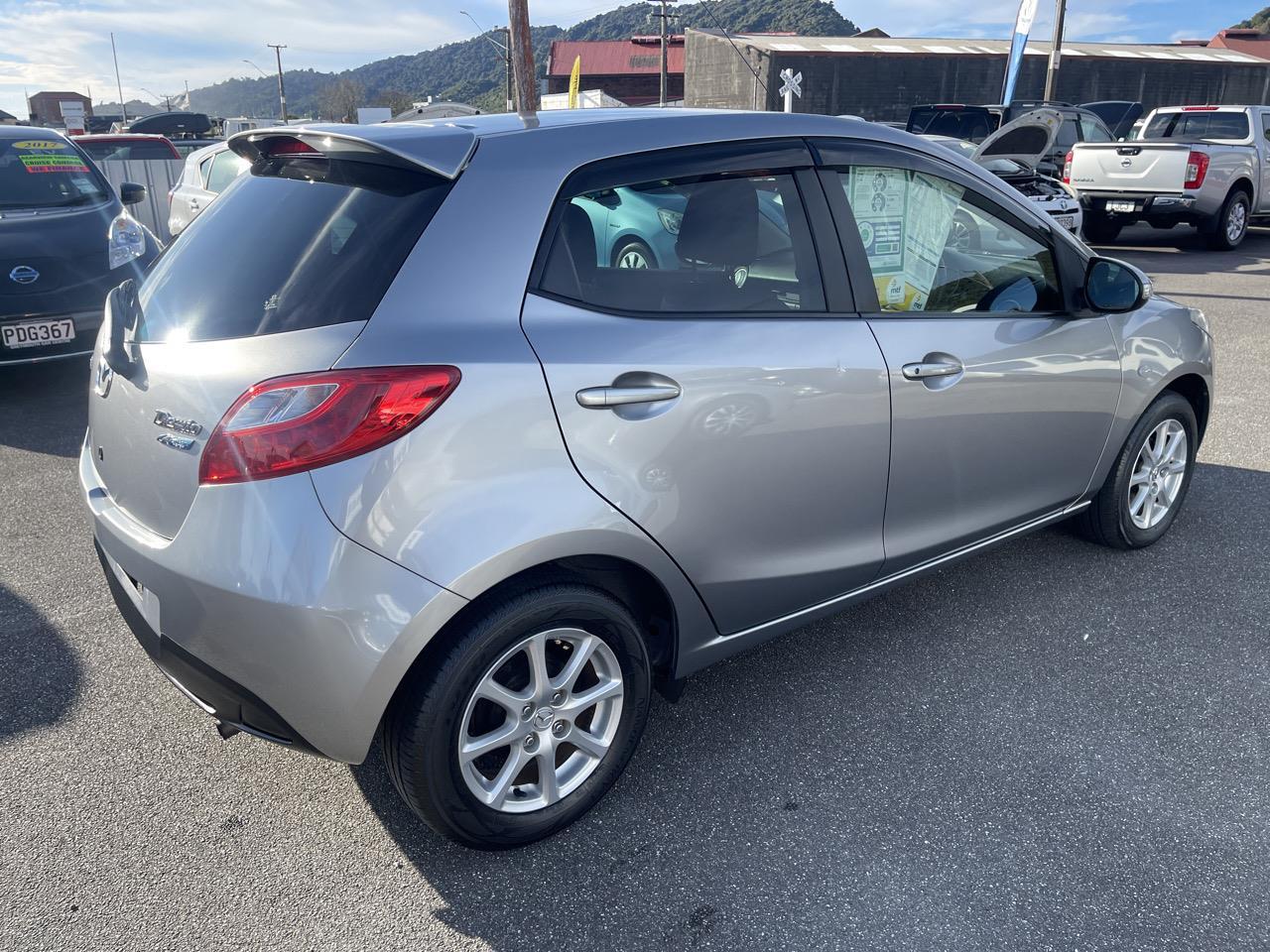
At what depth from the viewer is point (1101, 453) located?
3613mm

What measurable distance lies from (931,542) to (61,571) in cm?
328

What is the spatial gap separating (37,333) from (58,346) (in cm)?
14

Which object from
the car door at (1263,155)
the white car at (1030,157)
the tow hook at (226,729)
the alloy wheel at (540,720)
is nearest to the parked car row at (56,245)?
the tow hook at (226,729)

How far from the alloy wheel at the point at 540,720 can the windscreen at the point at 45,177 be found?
6.11m

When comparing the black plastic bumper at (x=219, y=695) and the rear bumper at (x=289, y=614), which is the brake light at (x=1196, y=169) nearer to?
the rear bumper at (x=289, y=614)

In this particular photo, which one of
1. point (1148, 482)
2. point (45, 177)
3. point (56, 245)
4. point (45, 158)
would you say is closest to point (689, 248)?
point (1148, 482)

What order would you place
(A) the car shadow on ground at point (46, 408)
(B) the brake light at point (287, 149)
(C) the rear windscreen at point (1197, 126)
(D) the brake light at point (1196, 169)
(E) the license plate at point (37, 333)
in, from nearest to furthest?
(B) the brake light at point (287, 149), (A) the car shadow on ground at point (46, 408), (E) the license plate at point (37, 333), (D) the brake light at point (1196, 169), (C) the rear windscreen at point (1197, 126)

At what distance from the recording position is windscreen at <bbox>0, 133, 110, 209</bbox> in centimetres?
666

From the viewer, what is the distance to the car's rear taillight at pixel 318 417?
1.96 m

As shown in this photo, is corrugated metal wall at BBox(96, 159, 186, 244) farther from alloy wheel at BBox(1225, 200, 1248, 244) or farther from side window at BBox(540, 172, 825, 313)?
alloy wheel at BBox(1225, 200, 1248, 244)

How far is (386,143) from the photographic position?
2.19 metres

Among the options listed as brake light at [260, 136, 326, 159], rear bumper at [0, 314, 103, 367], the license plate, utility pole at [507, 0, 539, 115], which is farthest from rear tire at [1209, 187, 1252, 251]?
brake light at [260, 136, 326, 159]

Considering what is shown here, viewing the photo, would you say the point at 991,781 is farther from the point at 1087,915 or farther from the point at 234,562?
the point at 234,562

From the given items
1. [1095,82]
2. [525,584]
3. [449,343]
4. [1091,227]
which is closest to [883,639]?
[525,584]
